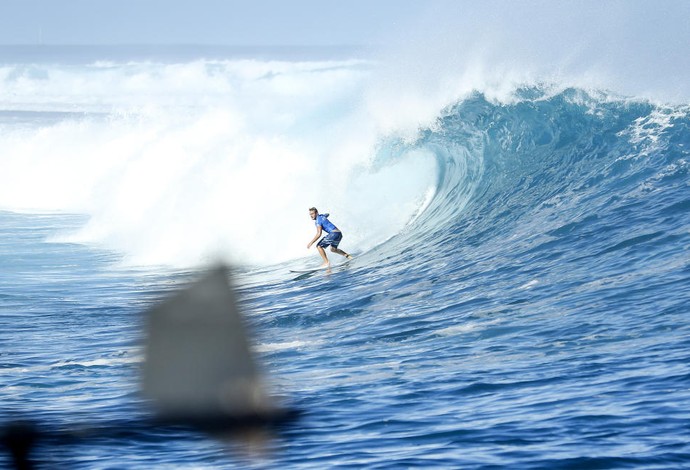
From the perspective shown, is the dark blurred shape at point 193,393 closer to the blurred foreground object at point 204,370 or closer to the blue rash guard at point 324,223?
the blurred foreground object at point 204,370

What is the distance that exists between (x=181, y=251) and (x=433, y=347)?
12707 millimetres

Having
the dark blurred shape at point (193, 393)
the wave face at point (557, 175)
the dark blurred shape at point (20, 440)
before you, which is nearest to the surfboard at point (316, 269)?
the wave face at point (557, 175)

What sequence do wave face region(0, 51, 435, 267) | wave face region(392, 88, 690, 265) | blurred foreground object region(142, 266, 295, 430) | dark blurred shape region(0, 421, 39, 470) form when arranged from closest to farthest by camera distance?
dark blurred shape region(0, 421, 39, 470) < blurred foreground object region(142, 266, 295, 430) < wave face region(392, 88, 690, 265) < wave face region(0, 51, 435, 267)

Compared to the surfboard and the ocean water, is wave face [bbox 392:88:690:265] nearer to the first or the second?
the ocean water

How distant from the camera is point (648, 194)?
54.2 feet

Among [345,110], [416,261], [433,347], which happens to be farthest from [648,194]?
[345,110]

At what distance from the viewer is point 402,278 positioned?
15758 mm

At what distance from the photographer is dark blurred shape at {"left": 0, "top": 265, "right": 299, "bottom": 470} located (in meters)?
8.00

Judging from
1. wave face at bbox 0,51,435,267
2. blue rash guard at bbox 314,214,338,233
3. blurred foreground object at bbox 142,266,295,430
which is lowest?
blurred foreground object at bbox 142,266,295,430

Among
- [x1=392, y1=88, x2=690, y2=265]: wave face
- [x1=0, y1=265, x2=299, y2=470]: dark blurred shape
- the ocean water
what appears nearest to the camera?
the ocean water

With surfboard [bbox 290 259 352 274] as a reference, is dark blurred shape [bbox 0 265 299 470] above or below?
below

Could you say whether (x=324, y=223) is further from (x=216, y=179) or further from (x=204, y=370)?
(x=216, y=179)

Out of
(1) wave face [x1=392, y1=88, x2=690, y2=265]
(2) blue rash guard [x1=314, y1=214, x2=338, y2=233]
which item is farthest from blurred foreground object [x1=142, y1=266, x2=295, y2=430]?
(1) wave face [x1=392, y1=88, x2=690, y2=265]

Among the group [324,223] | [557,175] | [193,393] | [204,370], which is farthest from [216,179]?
[193,393]
